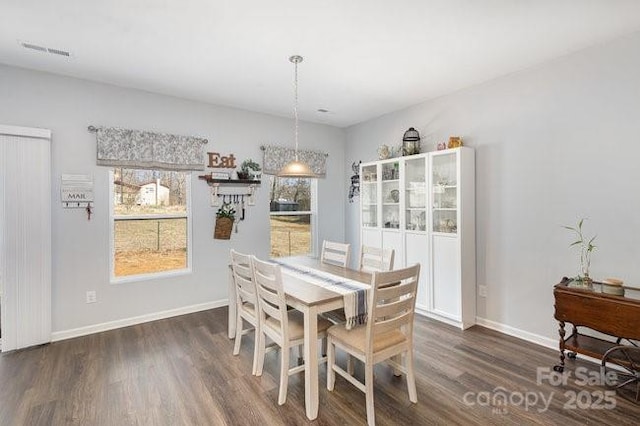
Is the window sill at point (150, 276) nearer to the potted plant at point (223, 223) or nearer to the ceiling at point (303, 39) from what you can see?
the potted plant at point (223, 223)

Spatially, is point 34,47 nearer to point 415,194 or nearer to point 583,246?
point 415,194

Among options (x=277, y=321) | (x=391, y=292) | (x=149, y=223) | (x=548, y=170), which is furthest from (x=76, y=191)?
(x=548, y=170)

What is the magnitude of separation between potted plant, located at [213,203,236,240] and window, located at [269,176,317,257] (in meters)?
0.68

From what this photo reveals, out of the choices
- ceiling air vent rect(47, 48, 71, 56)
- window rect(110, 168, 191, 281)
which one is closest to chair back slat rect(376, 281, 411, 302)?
window rect(110, 168, 191, 281)

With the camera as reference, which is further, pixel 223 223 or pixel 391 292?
pixel 223 223

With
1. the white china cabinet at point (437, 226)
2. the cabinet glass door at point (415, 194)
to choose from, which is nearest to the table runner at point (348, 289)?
the white china cabinet at point (437, 226)

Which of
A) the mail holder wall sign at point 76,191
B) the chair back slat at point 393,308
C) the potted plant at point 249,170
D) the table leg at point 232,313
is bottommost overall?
the table leg at point 232,313

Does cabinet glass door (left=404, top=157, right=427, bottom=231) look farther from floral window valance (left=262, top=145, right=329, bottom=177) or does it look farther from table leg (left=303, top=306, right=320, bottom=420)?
table leg (left=303, top=306, right=320, bottom=420)

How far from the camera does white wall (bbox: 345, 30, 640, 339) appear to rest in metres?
2.58

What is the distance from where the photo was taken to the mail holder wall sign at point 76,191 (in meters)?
3.24

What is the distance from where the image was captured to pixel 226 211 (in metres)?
4.20

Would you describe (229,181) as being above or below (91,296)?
above

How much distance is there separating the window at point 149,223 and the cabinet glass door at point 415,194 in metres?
2.79

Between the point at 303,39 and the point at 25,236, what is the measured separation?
317 centimetres
